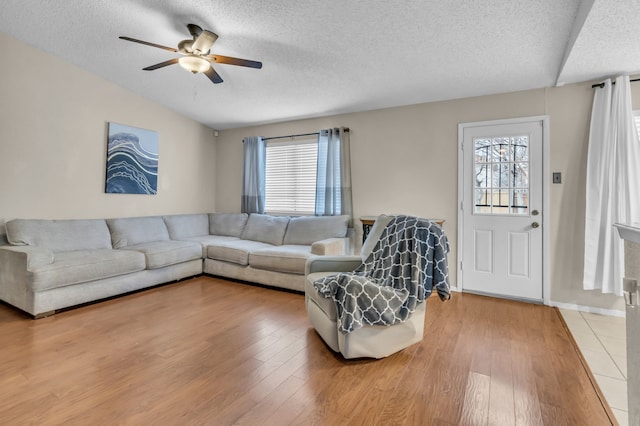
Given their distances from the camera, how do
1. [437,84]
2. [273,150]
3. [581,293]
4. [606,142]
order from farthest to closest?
[273,150]
[437,84]
[581,293]
[606,142]

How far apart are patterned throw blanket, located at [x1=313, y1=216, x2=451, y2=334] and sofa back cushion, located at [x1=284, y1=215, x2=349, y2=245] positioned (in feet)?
5.66

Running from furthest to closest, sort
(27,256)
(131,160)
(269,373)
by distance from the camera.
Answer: (131,160) < (27,256) < (269,373)

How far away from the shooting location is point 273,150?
507 centimetres

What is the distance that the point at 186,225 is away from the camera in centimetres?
473

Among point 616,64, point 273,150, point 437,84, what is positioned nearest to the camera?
point 616,64

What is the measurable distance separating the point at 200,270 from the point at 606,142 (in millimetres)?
4853

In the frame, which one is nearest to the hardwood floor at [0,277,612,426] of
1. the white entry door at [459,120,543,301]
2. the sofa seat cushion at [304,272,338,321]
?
the sofa seat cushion at [304,272,338,321]

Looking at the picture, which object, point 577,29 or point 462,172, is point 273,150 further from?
point 577,29

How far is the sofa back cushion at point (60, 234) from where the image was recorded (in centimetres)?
306

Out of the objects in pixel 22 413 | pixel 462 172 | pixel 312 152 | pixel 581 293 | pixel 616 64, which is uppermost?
pixel 616 64

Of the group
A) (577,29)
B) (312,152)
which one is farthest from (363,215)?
(577,29)

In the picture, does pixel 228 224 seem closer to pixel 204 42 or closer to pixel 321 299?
pixel 204 42

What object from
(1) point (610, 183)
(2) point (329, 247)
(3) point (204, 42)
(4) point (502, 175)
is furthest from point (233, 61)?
(1) point (610, 183)

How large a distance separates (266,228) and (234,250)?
70 cm
